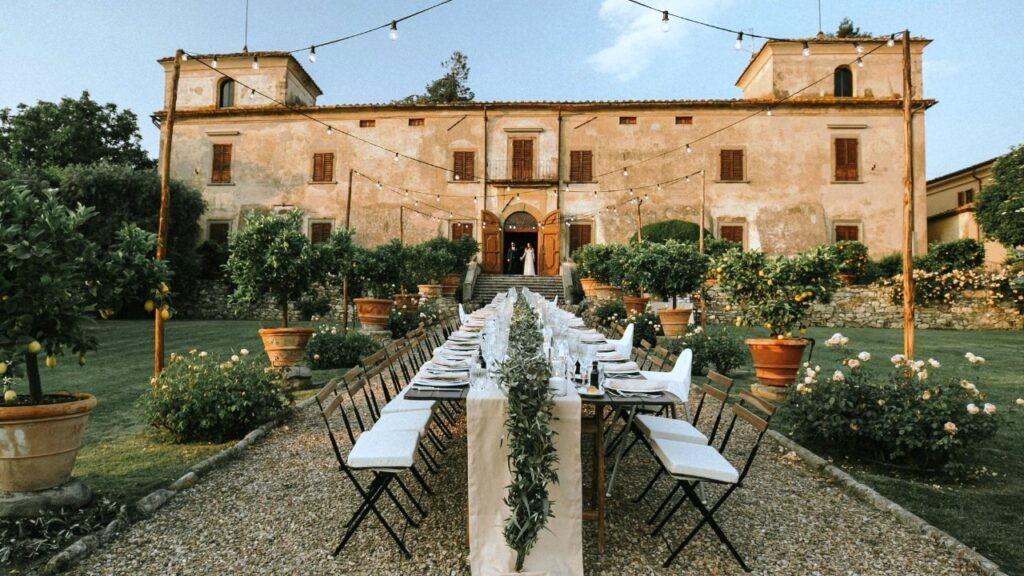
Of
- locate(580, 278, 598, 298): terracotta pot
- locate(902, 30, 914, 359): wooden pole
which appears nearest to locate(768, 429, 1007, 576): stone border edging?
locate(902, 30, 914, 359): wooden pole

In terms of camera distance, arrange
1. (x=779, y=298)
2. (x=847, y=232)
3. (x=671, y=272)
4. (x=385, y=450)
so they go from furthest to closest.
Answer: (x=847, y=232)
(x=671, y=272)
(x=779, y=298)
(x=385, y=450)

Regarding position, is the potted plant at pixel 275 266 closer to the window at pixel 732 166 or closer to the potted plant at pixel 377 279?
the potted plant at pixel 377 279

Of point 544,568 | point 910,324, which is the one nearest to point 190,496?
point 544,568

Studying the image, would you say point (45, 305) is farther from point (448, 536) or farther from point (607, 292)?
point (607, 292)

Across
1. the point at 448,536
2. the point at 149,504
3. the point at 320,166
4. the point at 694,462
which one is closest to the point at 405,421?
the point at 448,536

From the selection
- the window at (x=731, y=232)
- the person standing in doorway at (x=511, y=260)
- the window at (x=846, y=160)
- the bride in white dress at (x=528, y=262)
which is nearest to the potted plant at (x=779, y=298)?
the bride in white dress at (x=528, y=262)

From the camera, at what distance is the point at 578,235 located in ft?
62.7

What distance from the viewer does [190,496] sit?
3.39m

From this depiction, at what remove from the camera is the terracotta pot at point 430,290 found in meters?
14.3

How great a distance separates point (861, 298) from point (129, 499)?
1646 centimetres

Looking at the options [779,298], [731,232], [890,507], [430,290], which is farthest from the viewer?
[731,232]

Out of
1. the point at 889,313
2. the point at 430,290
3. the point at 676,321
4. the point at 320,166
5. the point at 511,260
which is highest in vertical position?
the point at 320,166

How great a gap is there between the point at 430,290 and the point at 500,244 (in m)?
5.09

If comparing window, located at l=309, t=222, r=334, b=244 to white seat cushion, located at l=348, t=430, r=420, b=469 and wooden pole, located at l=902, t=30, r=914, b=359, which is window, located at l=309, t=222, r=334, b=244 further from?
white seat cushion, located at l=348, t=430, r=420, b=469
